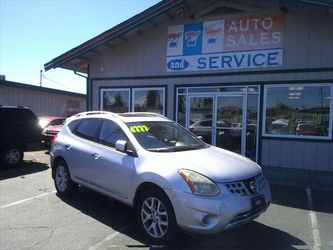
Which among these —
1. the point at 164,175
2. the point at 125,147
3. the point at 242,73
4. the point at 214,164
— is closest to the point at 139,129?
the point at 125,147

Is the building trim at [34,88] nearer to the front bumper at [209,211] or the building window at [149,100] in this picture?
the building window at [149,100]

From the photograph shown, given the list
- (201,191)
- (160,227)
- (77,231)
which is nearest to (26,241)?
(77,231)

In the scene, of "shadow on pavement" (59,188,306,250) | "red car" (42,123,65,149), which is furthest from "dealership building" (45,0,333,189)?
"shadow on pavement" (59,188,306,250)

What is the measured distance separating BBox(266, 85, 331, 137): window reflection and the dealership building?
27 mm

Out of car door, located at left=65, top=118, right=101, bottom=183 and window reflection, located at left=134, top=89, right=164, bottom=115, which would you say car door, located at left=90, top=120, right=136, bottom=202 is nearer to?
car door, located at left=65, top=118, right=101, bottom=183

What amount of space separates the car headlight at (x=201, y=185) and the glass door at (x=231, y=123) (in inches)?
255

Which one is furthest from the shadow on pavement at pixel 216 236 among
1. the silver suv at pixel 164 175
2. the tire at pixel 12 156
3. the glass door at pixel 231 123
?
the tire at pixel 12 156

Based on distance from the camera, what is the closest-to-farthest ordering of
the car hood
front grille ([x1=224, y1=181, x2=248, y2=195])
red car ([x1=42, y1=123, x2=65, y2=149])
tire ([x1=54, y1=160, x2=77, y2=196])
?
front grille ([x1=224, y1=181, x2=248, y2=195])
the car hood
tire ([x1=54, y1=160, x2=77, y2=196])
red car ([x1=42, y1=123, x2=65, y2=149])

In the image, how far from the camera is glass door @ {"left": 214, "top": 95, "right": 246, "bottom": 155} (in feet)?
35.6

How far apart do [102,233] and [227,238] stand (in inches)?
73.3

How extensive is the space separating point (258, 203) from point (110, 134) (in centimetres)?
278

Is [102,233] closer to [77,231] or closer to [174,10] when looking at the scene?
[77,231]

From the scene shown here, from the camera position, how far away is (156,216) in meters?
4.91

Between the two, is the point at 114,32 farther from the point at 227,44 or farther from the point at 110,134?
the point at 110,134
